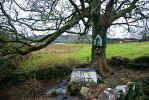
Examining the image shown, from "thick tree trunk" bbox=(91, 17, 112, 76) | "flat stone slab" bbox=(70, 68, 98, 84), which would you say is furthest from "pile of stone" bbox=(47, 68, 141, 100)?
"thick tree trunk" bbox=(91, 17, 112, 76)

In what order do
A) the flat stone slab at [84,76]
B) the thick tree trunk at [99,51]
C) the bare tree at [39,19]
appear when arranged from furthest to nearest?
the thick tree trunk at [99,51]
the flat stone slab at [84,76]
the bare tree at [39,19]

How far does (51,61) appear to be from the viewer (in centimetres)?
766

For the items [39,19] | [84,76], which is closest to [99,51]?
[84,76]

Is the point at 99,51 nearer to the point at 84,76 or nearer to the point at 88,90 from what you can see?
the point at 84,76

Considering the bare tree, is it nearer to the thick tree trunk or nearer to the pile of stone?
the thick tree trunk

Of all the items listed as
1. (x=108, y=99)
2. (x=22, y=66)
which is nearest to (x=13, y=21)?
(x=22, y=66)

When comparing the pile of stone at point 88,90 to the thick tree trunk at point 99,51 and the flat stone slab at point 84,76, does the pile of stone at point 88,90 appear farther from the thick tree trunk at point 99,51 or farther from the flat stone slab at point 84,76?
the thick tree trunk at point 99,51

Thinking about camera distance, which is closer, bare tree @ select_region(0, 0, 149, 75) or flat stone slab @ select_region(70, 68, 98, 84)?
bare tree @ select_region(0, 0, 149, 75)

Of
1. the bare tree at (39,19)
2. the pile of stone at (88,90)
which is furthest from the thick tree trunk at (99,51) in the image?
the bare tree at (39,19)

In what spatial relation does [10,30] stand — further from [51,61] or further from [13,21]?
[51,61]

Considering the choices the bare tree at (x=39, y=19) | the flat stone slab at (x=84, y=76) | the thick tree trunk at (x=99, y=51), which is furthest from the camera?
the thick tree trunk at (x=99, y=51)

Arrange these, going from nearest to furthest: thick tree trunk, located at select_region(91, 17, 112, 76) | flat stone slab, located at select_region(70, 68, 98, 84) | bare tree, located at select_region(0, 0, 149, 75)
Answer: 1. bare tree, located at select_region(0, 0, 149, 75)
2. flat stone slab, located at select_region(70, 68, 98, 84)
3. thick tree trunk, located at select_region(91, 17, 112, 76)

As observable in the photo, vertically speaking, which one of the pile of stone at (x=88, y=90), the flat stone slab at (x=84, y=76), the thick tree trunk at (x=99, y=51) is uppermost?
the thick tree trunk at (x=99, y=51)

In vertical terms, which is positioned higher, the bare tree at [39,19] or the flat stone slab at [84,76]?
the bare tree at [39,19]
